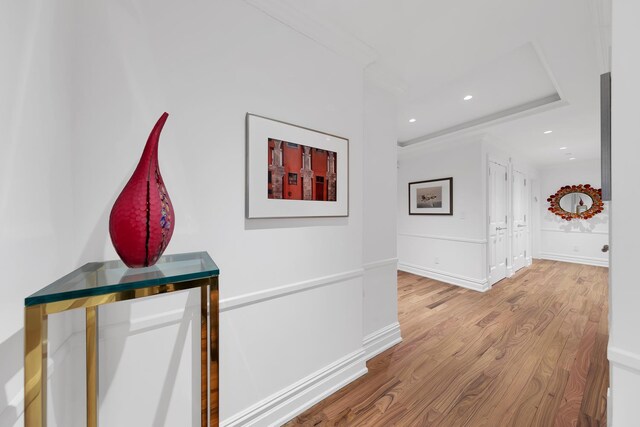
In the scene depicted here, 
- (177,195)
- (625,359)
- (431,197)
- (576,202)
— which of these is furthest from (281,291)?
(576,202)

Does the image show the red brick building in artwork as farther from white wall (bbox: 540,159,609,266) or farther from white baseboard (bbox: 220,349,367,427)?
white wall (bbox: 540,159,609,266)

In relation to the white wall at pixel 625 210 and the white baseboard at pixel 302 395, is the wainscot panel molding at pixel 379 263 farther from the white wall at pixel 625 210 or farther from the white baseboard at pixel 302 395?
the white wall at pixel 625 210

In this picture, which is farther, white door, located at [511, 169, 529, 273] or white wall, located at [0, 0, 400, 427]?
white door, located at [511, 169, 529, 273]

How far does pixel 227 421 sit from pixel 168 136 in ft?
4.76

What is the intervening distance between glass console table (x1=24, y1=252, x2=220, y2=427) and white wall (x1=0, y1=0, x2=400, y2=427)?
107 mm

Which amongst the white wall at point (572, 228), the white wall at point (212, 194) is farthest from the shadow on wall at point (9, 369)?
the white wall at point (572, 228)

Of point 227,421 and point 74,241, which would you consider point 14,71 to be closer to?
point 74,241

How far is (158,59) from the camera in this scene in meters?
1.13

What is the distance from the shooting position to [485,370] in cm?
197

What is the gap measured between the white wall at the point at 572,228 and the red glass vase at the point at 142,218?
814cm

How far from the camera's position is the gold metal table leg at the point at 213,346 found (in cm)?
83

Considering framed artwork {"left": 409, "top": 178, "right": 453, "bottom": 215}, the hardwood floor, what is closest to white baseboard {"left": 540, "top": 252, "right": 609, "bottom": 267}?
the hardwood floor

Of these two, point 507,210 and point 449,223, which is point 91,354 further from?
point 507,210

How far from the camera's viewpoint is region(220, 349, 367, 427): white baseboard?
1.38m
